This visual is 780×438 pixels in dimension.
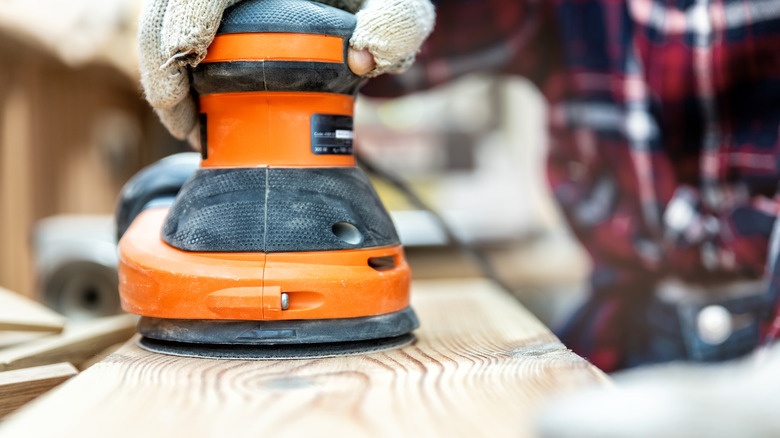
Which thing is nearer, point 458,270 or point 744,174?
point 744,174

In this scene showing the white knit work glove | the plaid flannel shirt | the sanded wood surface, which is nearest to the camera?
the white knit work glove

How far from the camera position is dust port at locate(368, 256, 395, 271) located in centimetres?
72

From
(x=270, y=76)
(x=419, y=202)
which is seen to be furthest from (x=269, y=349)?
(x=419, y=202)

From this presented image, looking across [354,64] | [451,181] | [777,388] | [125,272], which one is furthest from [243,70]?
[451,181]

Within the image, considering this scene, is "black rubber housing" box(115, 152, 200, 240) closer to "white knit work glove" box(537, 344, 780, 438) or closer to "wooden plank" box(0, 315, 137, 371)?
"wooden plank" box(0, 315, 137, 371)

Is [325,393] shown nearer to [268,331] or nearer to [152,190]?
[268,331]

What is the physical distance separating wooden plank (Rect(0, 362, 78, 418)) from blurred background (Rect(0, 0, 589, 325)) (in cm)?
72

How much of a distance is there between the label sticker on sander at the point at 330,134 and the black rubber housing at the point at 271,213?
0.02 metres

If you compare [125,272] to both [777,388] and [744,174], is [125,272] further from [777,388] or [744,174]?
[744,174]

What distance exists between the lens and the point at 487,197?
10.2ft

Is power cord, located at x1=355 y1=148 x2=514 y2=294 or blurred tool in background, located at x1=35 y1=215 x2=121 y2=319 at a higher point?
power cord, located at x1=355 y1=148 x2=514 y2=294

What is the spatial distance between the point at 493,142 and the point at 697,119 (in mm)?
2022

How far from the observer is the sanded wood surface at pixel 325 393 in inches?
17.4

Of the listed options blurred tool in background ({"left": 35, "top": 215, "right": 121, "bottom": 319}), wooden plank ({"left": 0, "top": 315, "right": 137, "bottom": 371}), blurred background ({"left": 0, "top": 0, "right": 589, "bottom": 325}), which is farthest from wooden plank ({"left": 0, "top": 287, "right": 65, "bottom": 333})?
blurred tool in background ({"left": 35, "top": 215, "right": 121, "bottom": 319})
